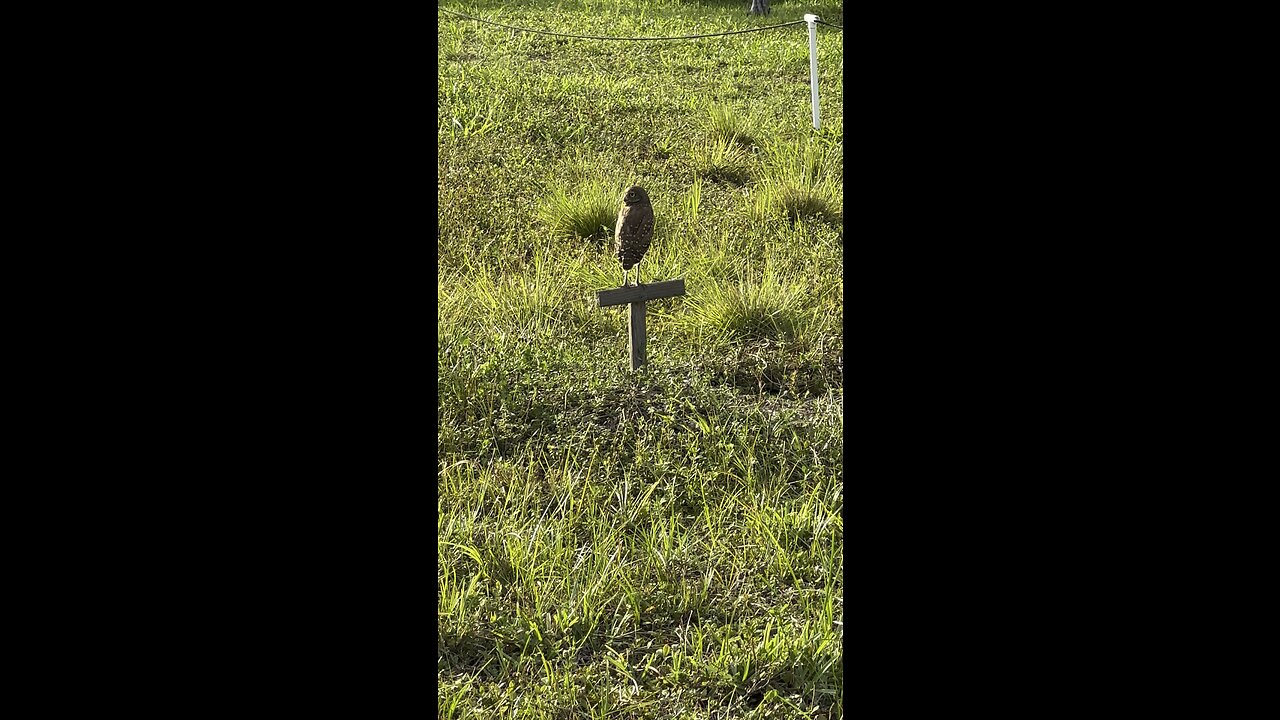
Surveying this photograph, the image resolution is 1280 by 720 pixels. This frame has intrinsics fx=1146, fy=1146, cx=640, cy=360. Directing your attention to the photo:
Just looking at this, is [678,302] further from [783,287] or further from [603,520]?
[603,520]

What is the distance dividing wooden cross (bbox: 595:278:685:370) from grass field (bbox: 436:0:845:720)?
88mm

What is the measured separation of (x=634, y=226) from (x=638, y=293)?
0.71 feet

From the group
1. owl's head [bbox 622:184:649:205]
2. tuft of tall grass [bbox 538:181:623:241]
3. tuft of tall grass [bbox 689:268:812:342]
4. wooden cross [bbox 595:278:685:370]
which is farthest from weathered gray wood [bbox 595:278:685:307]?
tuft of tall grass [bbox 538:181:623:241]

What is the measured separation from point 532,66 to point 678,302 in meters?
4.18

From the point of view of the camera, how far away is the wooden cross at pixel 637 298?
3.29 metres

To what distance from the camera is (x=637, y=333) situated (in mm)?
3430

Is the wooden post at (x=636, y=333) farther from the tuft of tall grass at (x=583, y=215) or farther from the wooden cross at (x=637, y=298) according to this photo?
the tuft of tall grass at (x=583, y=215)

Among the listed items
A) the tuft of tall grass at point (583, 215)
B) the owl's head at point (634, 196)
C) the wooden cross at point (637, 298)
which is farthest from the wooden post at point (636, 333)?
the tuft of tall grass at point (583, 215)

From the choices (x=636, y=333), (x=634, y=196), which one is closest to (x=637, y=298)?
(x=636, y=333)

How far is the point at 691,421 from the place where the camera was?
3.29 metres

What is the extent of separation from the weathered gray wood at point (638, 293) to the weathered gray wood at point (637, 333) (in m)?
0.03

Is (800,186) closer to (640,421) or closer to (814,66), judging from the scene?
(814,66)

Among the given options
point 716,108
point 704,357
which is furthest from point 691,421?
point 716,108

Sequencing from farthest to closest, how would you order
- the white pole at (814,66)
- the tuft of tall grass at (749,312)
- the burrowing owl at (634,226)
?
the white pole at (814,66) → the tuft of tall grass at (749,312) → the burrowing owl at (634,226)
